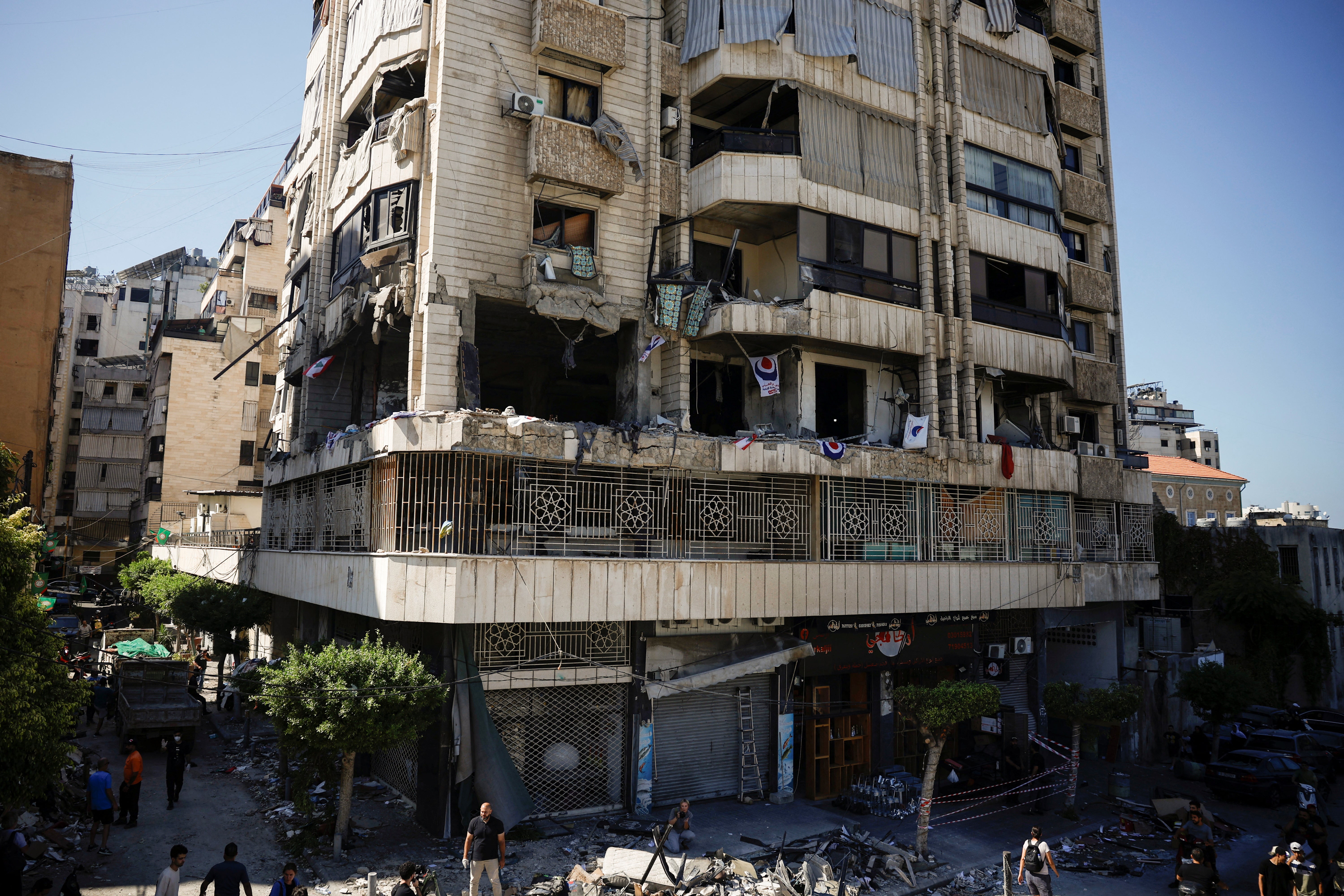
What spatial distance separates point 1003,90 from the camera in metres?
26.2

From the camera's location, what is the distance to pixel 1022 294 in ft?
84.5

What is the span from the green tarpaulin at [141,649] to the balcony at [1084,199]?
110ft

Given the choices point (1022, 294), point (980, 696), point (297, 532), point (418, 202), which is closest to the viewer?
point (980, 696)

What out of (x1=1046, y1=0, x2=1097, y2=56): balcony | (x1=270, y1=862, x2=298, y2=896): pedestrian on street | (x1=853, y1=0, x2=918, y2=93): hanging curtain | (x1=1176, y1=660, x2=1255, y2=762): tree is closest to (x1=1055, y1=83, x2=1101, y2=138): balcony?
(x1=1046, y1=0, x2=1097, y2=56): balcony

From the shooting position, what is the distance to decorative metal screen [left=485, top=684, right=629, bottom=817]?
56.5 ft

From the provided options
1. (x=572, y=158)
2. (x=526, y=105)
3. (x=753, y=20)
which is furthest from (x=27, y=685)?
(x=753, y=20)

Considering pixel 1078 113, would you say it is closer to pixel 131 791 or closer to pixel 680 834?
pixel 680 834

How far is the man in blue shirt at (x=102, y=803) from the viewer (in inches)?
583

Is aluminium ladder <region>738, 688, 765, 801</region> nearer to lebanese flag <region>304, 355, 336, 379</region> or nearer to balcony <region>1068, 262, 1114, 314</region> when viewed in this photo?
lebanese flag <region>304, 355, 336, 379</region>

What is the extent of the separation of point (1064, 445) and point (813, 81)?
1474 cm

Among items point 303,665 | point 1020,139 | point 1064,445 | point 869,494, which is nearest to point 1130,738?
point 1064,445

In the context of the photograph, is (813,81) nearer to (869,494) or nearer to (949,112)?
(949,112)

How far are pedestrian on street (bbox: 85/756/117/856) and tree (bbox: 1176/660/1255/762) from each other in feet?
89.9

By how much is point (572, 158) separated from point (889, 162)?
903cm
